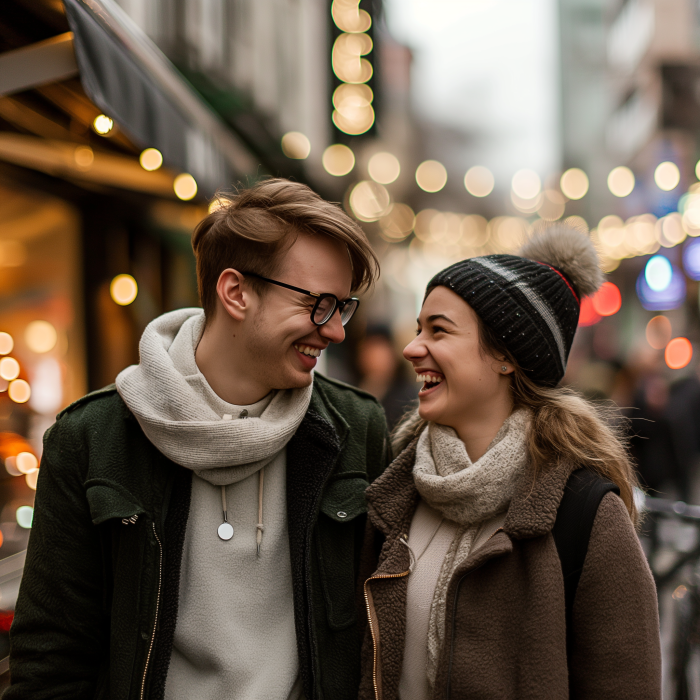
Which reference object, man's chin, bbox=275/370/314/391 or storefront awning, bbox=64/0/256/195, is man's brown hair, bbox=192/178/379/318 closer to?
man's chin, bbox=275/370/314/391

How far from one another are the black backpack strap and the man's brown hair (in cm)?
106

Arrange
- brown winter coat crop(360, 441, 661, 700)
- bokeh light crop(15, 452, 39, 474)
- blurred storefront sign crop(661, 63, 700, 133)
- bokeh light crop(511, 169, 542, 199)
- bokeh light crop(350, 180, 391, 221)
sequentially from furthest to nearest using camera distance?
blurred storefront sign crop(661, 63, 700, 133) → bokeh light crop(511, 169, 542, 199) → bokeh light crop(350, 180, 391, 221) → bokeh light crop(15, 452, 39, 474) → brown winter coat crop(360, 441, 661, 700)

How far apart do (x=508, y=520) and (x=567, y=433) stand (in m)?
0.36

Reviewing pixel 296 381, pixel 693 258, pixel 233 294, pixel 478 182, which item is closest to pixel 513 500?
pixel 296 381

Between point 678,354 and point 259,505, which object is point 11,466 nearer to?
A: point 259,505

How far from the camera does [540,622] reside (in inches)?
76.9

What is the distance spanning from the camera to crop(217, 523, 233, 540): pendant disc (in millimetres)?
2221

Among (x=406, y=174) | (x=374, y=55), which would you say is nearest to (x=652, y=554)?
(x=374, y=55)

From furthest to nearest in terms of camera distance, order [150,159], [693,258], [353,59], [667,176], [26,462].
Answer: [693,258] < [667,176] < [353,59] < [150,159] < [26,462]

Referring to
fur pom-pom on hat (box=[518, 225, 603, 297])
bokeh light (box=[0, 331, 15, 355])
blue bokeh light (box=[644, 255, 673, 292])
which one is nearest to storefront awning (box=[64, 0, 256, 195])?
bokeh light (box=[0, 331, 15, 355])

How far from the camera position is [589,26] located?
2025 inches

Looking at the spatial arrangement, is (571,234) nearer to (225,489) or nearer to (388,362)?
(225,489)

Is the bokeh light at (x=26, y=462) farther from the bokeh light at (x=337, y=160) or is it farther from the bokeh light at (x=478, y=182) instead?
the bokeh light at (x=478, y=182)

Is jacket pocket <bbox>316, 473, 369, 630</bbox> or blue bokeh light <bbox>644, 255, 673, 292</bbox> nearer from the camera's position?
jacket pocket <bbox>316, 473, 369, 630</bbox>
